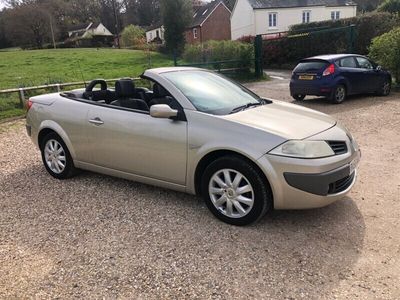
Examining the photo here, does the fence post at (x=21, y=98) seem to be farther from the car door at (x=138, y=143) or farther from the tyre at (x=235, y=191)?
the tyre at (x=235, y=191)

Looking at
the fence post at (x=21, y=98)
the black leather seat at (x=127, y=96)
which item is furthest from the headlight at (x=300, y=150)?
the fence post at (x=21, y=98)

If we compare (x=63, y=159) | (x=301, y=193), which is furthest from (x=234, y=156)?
(x=63, y=159)

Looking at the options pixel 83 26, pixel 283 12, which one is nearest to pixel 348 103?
pixel 283 12

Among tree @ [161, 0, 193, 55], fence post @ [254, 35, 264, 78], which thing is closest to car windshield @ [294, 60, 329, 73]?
fence post @ [254, 35, 264, 78]

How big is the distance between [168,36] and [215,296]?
119 ft

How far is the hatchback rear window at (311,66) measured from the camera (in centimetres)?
1154

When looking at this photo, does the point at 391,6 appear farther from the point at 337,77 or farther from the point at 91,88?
the point at 91,88

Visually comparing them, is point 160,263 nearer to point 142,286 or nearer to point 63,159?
point 142,286

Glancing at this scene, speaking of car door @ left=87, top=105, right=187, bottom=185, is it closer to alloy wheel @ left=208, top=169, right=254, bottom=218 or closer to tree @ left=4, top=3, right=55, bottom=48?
alloy wheel @ left=208, top=169, right=254, bottom=218

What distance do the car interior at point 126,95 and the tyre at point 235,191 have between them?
1262 millimetres

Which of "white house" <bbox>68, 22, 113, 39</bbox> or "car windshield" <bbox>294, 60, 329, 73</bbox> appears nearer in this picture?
"car windshield" <bbox>294, 60, 329, 73</bbox>

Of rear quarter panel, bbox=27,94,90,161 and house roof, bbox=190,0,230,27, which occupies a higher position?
house roof, bbox=190,0,230,27

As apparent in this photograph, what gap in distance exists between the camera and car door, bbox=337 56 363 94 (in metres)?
11.7

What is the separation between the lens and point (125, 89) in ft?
Result: 17.3
